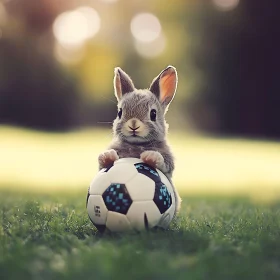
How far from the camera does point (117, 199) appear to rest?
397 cm

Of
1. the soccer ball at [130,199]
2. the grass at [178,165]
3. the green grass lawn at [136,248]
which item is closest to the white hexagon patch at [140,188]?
the soccer ball at [130,199]

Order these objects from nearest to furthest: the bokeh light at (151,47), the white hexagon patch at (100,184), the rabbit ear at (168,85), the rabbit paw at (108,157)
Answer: the white hexagon patch at (100,184), the rabbit paw at (108,157), the rabbit ear at (168,85), the bokeh light at (151,47)

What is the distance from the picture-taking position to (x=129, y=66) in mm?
31984

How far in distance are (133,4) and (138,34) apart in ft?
8.46

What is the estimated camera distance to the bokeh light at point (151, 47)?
32531mm

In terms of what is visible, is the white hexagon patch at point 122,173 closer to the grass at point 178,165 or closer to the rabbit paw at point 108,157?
the rabbit paw at point 108,157

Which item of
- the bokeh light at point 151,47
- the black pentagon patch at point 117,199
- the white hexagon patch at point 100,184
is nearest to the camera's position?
the black pentagon patch at point 117,199

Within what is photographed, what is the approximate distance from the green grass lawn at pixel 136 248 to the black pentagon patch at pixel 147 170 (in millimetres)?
446

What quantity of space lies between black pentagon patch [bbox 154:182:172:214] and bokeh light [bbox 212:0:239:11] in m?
23.6

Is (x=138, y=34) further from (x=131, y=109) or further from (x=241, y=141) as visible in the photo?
(x=131, y=109)

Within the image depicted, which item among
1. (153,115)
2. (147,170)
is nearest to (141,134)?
(153,115)

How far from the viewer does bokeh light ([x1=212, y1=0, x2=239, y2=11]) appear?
26391 millimetres

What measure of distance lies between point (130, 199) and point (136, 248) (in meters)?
0.56

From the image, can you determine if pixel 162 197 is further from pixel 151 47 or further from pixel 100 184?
pixel 151 47
